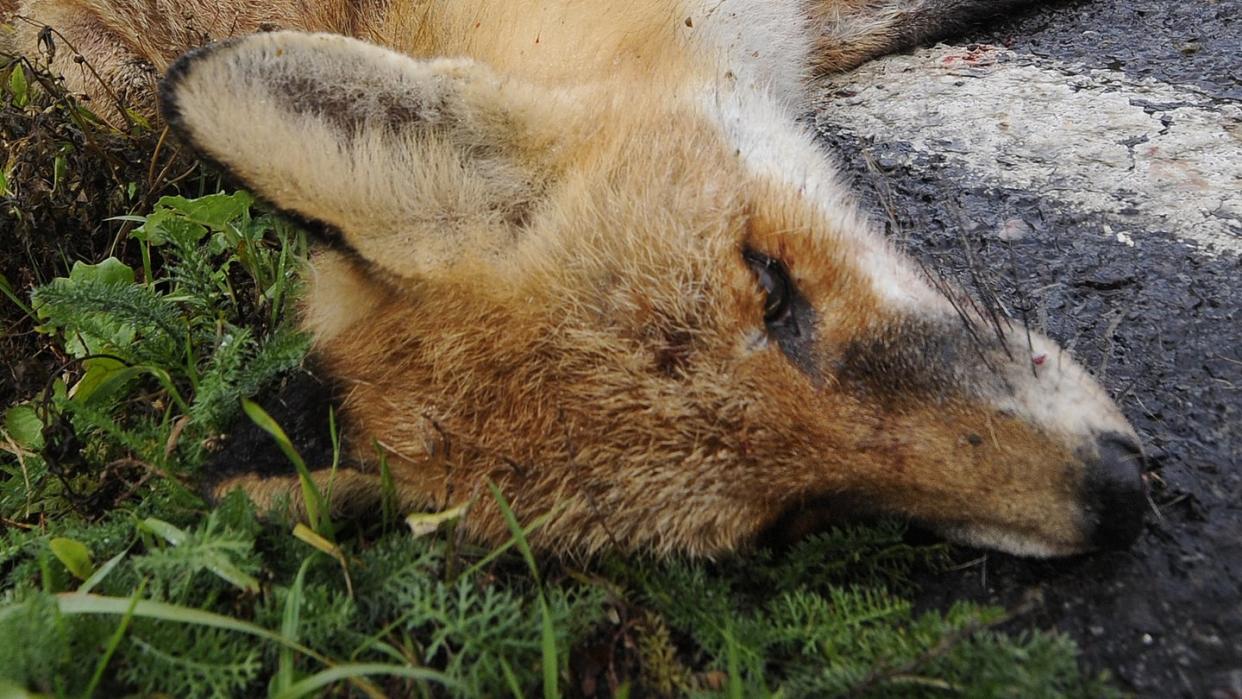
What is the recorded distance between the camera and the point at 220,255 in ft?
11.5

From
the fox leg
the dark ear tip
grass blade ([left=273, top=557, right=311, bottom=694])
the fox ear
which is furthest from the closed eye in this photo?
the fox leg

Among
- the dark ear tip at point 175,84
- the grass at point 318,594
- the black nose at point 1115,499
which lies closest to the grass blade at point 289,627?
the grass at point 318,594

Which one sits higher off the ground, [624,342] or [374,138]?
[374,138]

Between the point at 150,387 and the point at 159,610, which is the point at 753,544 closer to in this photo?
the point at 159,610

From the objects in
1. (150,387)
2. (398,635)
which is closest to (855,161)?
(398,635)

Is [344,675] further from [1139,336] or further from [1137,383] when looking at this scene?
[1139,336]

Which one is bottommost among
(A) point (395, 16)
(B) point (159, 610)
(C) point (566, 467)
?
(C) point (566, 467)

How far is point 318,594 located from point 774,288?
4.52 feet

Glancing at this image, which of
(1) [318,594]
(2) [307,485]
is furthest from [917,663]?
(2) [307,485]

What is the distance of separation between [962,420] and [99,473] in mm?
2501

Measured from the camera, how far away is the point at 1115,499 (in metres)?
1.99

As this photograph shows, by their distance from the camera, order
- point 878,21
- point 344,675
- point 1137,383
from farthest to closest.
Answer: point 878,21 → point 1137,383 → point 344,675

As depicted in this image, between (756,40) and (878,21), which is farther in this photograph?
(878,21)

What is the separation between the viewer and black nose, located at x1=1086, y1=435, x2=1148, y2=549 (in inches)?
78.4
